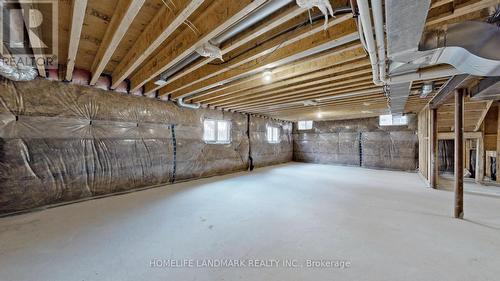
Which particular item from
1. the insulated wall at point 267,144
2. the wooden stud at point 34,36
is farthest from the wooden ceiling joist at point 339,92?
the wooden stud at point 34,36

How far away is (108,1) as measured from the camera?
1.62 m

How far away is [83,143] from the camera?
3.12 metres

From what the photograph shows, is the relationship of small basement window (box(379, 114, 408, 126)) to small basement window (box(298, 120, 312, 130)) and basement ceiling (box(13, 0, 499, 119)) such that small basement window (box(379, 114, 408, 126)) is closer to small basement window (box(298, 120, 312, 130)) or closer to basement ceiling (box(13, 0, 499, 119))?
small basement window (box(298, 120, 312, 130))

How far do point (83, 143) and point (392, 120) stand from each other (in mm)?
8623

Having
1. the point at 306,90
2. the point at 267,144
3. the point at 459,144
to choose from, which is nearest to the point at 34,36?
the point at 306,90

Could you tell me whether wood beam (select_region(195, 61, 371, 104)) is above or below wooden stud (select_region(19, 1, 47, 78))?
below

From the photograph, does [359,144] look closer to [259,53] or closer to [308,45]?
[308,45]

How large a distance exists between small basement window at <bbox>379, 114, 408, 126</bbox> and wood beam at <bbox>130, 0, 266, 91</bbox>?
7.11 m

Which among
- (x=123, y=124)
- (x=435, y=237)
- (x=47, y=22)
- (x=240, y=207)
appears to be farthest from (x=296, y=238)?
(x=123, y=124)

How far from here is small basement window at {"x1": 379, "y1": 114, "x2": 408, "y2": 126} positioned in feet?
20.9

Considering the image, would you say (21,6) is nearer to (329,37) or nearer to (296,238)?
(329,37)

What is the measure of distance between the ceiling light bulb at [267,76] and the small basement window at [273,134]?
442cm

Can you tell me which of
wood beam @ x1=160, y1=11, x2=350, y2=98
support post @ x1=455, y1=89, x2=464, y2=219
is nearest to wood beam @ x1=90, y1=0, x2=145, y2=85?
wood beam @ x1=160, y1=11, x2=350, y2=98

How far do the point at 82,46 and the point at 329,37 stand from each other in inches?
115
